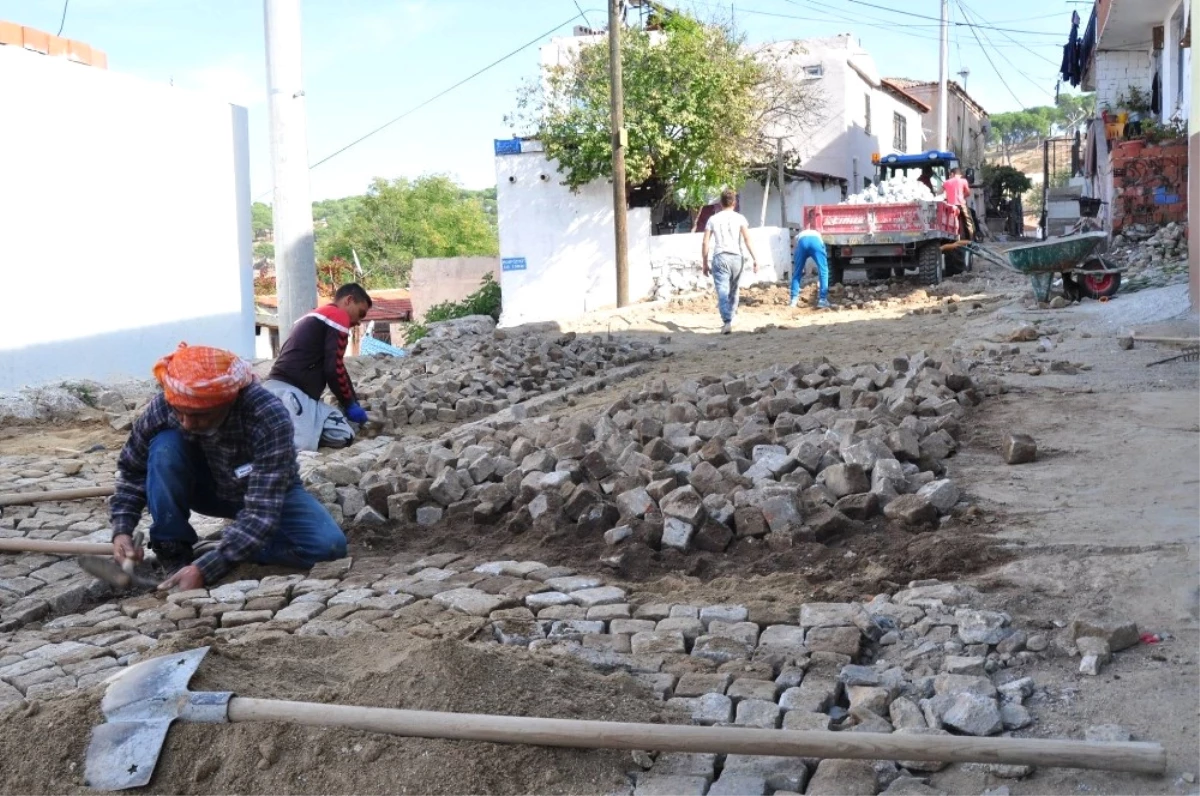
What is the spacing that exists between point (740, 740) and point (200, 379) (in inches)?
105

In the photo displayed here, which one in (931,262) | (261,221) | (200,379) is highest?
(261,221)

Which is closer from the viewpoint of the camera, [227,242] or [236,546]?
[236,546]

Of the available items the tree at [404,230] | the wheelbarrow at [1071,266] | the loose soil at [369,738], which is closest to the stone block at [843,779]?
the loose soil at [369,738]

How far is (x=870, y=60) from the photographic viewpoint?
121ft

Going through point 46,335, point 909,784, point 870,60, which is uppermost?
point 870,60

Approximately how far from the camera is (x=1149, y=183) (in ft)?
58.5

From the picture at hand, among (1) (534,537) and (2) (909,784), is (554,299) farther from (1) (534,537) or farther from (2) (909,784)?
(2) (909,784)

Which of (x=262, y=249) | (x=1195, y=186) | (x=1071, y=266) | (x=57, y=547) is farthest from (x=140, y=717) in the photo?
(x=262, y=249)

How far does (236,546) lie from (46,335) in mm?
7504

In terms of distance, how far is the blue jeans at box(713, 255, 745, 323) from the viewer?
13.7 metres

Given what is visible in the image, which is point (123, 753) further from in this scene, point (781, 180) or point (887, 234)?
point (781, 180)

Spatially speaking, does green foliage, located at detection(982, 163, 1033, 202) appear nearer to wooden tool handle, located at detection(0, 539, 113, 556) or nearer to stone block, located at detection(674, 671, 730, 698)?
wooden tool handle, located at detection(0, 539, 113, 556)


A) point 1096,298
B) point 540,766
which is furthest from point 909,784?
point 1096,298

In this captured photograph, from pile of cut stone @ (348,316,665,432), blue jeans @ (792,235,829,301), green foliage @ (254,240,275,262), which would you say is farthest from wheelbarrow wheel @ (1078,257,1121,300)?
green foliage @ (254,240,275,262)
